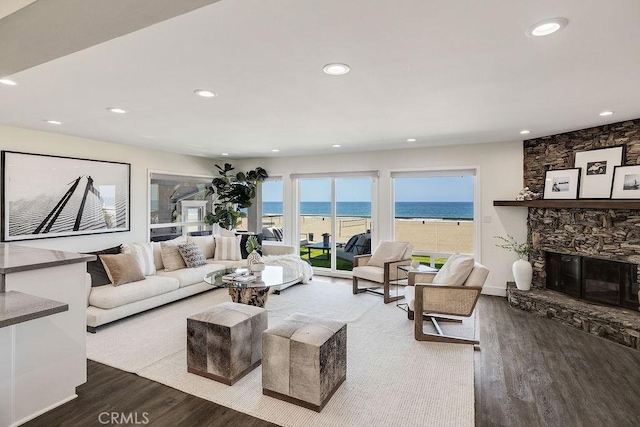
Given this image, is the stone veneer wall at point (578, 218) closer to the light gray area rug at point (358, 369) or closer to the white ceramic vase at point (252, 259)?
the light gray area rug at point (358, 369)

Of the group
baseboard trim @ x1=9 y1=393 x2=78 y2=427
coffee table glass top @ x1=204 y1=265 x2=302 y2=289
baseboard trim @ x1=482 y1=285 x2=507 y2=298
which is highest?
coffee table glass top @ x1=204 y1=265 x2=302 y2=289

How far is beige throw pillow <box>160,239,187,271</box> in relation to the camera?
5012mm

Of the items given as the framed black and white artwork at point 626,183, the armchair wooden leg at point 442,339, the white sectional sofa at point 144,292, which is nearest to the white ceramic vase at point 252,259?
the white sectional sofa at point 144,292

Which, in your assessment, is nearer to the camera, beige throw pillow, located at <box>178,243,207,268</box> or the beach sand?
beige throw pillow, located at <box>178,243,207,268</box>

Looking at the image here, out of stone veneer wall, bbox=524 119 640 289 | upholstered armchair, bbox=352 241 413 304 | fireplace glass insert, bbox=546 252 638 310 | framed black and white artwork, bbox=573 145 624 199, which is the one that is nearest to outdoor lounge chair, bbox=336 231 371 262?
upholstered armchair, bbox=352 241 413 304

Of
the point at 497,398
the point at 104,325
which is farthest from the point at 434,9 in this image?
the point at 104,325

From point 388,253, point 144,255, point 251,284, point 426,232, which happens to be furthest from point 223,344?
point 426,232

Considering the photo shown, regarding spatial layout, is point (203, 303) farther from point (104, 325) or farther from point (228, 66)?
point (228, 66)

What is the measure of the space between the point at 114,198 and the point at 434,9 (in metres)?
5.21

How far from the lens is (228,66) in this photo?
2.23 m

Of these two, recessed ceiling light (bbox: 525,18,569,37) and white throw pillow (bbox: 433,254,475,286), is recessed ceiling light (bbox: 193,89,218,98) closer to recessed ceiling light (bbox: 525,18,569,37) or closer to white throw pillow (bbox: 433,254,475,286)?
recessed ceiling light (bbox: 525,18,569,37)

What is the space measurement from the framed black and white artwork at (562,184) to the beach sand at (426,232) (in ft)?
3.95

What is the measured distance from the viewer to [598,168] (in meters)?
4.07

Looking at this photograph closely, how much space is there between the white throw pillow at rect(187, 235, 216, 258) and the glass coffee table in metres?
1.50
